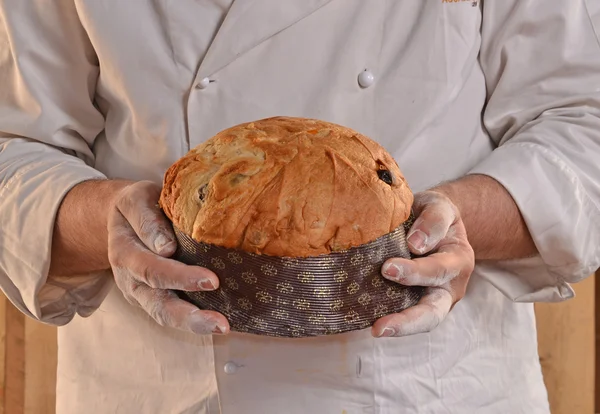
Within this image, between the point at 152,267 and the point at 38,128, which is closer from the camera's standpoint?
the point at 152,267

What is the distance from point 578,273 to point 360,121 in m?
0.44

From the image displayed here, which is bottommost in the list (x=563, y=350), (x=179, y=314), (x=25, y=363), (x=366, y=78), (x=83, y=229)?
(x=25, y=363)

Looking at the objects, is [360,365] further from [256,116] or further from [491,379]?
[256,116]

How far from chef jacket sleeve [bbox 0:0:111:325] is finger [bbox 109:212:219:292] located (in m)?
0.27

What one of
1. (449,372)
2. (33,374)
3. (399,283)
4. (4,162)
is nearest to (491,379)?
(449,372)

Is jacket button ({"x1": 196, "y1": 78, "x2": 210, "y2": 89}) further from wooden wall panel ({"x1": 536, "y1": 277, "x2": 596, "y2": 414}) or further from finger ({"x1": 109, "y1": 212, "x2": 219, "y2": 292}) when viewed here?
wooden wall panel ({"x1": 536, "y1": 277, "x2": 596, "y2": 414})

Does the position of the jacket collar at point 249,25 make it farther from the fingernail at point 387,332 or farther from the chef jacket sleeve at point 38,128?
the fingernail at point 387,332

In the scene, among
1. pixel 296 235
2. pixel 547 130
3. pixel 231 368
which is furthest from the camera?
pixel 547 130

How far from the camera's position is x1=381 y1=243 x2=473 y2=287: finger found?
96 centimetres

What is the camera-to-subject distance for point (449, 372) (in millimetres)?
1317

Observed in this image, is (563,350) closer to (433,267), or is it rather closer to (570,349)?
(570,349)

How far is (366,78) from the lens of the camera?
125 centimetres

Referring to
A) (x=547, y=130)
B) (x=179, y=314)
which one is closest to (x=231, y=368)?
(x=179, y=314)

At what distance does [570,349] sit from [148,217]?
4.17ft
